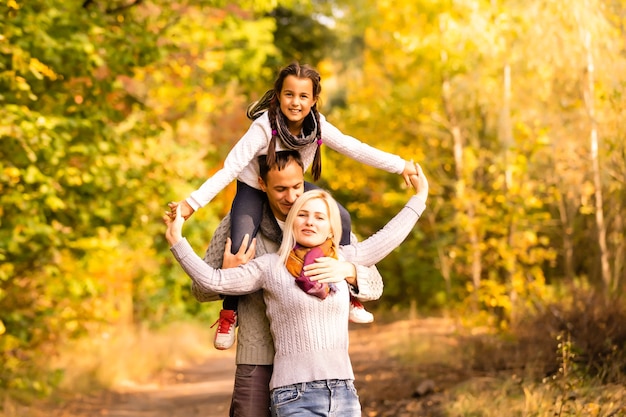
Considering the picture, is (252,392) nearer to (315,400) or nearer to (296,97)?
(315,400)

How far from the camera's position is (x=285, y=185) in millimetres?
4016

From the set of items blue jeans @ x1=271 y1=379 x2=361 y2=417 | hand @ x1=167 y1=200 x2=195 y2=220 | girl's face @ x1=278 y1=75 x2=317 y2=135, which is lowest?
blue jeans @ x1=271 y1=379 x2=361 y2=417

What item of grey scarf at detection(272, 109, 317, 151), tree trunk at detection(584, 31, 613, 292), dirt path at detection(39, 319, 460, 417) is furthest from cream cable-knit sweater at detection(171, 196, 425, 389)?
tree trunk at detection(584, 31, 613, 292)

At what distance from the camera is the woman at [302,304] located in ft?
12.1

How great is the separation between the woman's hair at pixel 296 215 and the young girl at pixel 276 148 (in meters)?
0.30

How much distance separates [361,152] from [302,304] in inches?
41.3

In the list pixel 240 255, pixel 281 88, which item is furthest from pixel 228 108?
pixel 240 255

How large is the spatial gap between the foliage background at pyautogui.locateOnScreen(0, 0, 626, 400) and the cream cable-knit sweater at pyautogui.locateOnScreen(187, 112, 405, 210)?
9.18 feet

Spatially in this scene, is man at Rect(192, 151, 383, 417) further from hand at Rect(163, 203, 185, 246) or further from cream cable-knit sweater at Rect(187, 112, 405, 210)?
hand at Rect(163, 203, 185, 246)

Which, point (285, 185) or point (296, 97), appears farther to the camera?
point (296, 97)

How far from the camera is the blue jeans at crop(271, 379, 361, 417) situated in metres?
3.66

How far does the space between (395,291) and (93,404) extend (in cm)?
1143

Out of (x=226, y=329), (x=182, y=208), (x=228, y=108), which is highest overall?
(x=228, y=108)

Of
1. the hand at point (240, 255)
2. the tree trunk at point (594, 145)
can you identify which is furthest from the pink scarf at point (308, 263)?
the tree trunk at point (594, 145)
